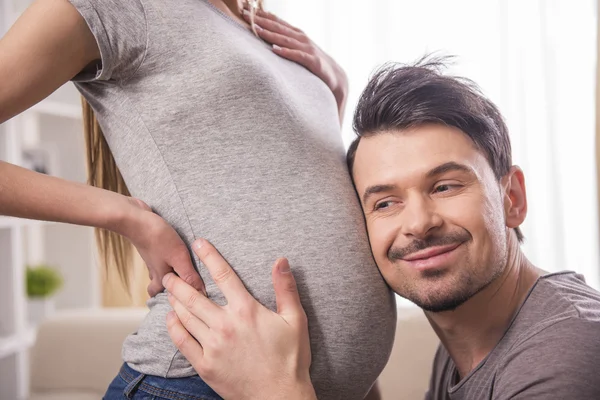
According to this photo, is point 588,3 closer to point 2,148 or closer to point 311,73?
point 311,73

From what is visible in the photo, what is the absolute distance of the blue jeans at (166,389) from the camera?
85cm

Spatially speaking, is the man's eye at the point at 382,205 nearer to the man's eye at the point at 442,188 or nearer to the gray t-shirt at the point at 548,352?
the man's eye at the point at 442,188

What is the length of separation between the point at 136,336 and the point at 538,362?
1.90 feet

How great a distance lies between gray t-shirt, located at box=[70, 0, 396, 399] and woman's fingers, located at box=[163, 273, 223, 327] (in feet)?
0.07

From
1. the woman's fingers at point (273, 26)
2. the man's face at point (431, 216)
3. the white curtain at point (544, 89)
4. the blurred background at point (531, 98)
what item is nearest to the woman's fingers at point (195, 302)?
the man's face at point (431, 216)

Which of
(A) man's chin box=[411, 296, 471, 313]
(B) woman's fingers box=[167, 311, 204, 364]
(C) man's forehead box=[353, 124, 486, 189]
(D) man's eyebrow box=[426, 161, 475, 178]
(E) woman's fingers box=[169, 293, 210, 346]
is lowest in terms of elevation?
(A) man's chin box=[411, 296, 471, 313]

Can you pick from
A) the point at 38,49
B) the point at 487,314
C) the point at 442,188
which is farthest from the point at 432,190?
the point at 38,49

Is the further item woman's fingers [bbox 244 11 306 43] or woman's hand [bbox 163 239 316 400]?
woman's fingers [bbox 244 11 306 43]

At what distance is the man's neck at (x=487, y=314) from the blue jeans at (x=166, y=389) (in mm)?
477

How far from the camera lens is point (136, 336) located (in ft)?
3.01

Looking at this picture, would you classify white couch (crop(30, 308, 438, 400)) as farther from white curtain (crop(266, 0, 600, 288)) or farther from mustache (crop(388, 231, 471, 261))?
white curtain (crop(266, 0, 600, 288))

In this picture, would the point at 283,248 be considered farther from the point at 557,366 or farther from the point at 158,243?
the point at 557,366

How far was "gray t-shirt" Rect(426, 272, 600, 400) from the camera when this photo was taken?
895 mm

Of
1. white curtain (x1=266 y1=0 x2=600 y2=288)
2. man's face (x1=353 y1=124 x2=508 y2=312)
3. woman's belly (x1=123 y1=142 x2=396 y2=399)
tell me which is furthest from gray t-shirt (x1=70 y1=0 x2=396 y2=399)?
white curtain (x1=266 y1=0 x2=600 y2=288)
